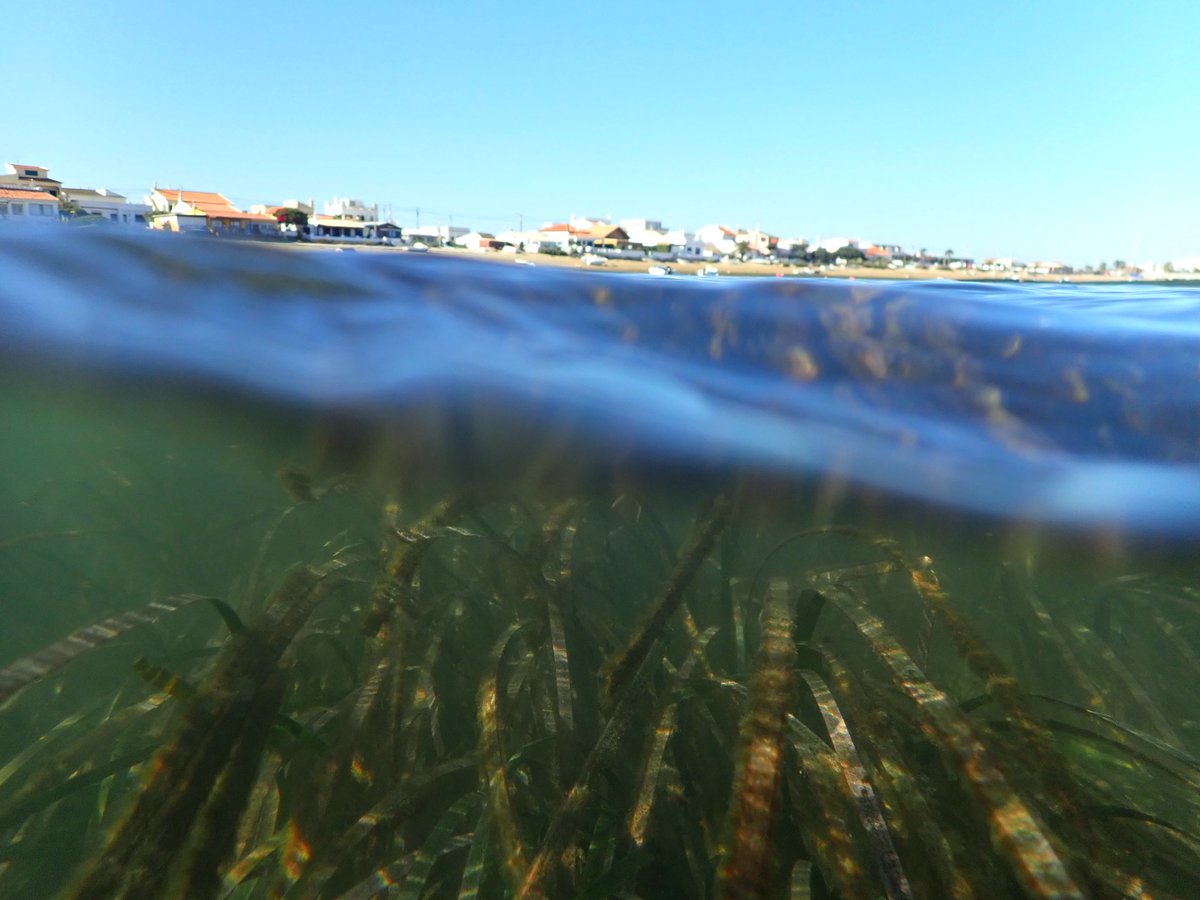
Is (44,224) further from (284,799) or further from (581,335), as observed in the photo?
(284,799)

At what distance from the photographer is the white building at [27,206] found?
392cm

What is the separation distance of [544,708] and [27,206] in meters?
4.78

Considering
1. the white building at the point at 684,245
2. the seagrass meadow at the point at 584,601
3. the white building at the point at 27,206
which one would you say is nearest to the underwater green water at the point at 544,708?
the seagrass meadow at the point at 584,601

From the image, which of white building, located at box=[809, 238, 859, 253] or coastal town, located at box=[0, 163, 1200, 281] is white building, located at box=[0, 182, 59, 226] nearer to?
coastal town, located at box=[0, 163, 1200, 281]

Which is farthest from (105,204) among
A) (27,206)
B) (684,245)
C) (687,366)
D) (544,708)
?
(684,245)

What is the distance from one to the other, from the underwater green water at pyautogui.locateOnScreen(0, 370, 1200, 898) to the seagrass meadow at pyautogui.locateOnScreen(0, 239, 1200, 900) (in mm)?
13

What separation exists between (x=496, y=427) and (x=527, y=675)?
169 centimetres

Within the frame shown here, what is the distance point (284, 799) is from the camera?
1.94 m

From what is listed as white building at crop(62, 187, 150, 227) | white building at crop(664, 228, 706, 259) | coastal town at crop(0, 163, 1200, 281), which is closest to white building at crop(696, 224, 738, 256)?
white building at crop(664, 228, 706, 259)

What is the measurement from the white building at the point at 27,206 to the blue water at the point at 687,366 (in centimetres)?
79

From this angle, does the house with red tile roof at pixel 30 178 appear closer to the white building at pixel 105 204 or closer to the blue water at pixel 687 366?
the white building at pixel 105 204

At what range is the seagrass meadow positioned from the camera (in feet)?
5.19

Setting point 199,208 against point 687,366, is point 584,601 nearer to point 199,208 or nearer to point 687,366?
point 687,366

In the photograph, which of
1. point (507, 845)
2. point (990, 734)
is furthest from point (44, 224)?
point (990, 734)
